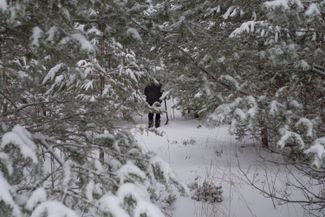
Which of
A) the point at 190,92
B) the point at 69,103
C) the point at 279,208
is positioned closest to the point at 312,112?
the point at 190,92

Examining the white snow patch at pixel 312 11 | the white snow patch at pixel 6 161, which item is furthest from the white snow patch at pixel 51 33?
the white snow patch at pixel 312 11

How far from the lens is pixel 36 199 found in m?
1.99

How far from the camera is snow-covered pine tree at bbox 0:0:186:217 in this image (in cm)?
204

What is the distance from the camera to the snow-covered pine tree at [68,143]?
2.04 metres

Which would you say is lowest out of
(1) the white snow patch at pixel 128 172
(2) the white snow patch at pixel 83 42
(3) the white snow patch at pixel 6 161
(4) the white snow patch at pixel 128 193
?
(4) the white snow patch at pixel 128 193

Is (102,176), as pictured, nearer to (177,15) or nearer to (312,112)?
(177,15)

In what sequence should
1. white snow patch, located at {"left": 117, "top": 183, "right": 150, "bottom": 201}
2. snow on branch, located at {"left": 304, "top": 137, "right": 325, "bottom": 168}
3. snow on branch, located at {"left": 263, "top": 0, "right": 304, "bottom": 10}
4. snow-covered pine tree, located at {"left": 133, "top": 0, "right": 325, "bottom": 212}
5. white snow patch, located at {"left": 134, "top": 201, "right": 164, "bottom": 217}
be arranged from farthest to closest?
1. snow-covered pine tree, located at {"left": 133, "top": 0, "right": 325, "bottom": 212}
2. snow on branch, located at {"left": 304, "top": 137, "right": 325, "bottom": 168}
3. snow on branch, located at {"left": 263, "top": 0, "right": 304, "bottom": 10}
4. white snow patch, located at {"left": 117, "top": 183, "right": 150, "bottom": 201}
5. white snow patch, located at {"left": 134, "top": 201, "right": 164, "bottom": 217}

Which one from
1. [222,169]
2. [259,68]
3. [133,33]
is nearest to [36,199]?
[133,33]

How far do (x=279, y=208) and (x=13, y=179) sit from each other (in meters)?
4.78

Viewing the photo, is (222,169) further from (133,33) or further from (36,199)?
(36,199)

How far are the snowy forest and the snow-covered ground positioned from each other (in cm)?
26

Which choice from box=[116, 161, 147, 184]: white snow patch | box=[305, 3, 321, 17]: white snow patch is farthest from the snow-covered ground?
box=[305, 3, 321, 17]: white snow patch

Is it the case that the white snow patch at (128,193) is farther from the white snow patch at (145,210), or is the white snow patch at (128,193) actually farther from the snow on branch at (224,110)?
the snow on branch at (224,110)

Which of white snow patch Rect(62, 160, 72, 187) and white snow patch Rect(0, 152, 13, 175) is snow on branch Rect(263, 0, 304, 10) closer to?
white snow patch Rect(62, 160, 72, 187)
